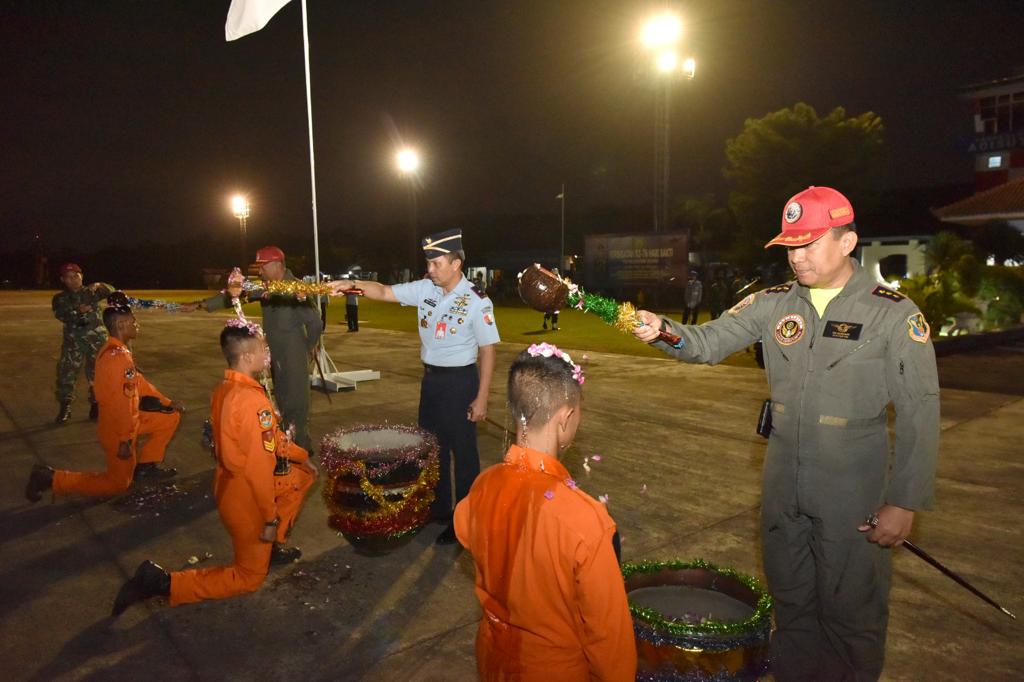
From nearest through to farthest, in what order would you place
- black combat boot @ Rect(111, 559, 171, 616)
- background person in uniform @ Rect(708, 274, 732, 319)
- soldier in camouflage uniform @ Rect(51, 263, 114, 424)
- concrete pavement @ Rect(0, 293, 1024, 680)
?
concrete pavement @ Rect(0, 293, 1024, 680) → black combat boot @ Rect(111, 559, 171, 616) → soldier in camouflage uniform @ Rect(51, 263, 114, 424) → background person in uniform @ Rect(708, 274, 732, 319)

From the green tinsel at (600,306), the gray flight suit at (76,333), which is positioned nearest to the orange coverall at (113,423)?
the gray flight suit at (76,333)

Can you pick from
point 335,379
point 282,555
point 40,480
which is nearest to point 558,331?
point 335,379

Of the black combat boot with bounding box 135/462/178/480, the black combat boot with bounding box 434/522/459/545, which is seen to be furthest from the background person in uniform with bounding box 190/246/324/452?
the black combat boot with bounding box 434/522/459/545

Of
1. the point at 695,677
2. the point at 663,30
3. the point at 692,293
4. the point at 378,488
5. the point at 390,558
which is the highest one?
the point at 663,30

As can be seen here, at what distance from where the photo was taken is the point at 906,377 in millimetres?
2445

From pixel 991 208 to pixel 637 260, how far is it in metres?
13.5

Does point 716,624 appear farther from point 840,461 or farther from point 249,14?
point 249,14

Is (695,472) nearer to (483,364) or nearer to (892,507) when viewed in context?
(483,364)

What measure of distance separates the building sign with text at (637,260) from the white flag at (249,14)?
70.4ft

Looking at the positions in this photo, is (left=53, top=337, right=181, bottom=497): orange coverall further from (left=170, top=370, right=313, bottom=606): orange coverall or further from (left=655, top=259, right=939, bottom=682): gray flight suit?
(left=655, top=259, right=939, bottom=682): gray flight suit

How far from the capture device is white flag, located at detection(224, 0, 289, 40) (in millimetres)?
8000

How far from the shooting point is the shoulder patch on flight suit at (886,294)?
257cm

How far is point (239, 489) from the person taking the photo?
3605 millimetres

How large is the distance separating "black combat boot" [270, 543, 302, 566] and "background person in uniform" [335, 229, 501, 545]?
0.96 metres
